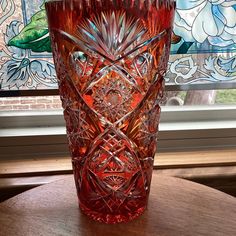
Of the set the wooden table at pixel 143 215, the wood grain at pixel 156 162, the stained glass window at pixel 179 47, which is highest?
the stained glass window at pixel 179 47

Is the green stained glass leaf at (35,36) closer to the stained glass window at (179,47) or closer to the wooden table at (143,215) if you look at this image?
the stained glass window at (179,47)

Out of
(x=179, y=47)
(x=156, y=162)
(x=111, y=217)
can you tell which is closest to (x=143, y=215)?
(x=111, y=217)

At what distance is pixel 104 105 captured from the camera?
515 millimetres

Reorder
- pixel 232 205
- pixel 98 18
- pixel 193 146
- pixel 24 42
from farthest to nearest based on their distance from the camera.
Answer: pixel 193 146 → pixel 24 42 → pixel 232 205 → pixel 98 18

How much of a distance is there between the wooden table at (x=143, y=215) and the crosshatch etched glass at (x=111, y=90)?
1.0 inches

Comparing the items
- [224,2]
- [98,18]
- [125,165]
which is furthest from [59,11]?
[224,2]

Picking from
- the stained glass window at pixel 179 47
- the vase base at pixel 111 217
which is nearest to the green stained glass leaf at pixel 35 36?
the stained glass window at pixel 179 47

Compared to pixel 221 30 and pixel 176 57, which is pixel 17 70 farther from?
pixel 221 30

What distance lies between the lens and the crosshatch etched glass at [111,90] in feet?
1.57

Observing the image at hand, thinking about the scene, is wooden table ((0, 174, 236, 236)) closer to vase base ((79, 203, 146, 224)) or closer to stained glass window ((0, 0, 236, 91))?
vase base ((79, 203, 146, 224))

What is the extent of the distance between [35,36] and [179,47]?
330 mm

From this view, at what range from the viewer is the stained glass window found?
2.73 ft

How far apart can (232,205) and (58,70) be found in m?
0.34

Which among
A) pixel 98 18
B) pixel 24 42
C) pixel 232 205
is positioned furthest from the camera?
pixel 24 42
